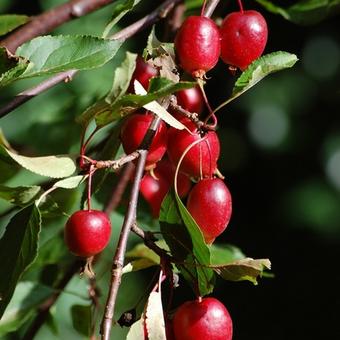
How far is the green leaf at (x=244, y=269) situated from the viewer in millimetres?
907

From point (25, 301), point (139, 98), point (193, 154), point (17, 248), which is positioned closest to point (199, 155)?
point (193, 154)

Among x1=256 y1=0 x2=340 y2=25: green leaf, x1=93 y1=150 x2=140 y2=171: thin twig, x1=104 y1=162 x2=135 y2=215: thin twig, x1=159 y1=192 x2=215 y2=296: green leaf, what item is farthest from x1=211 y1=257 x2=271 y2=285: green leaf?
x1=256 y1=0 x2=340 y2=25: green leaf

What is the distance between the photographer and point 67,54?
97cm

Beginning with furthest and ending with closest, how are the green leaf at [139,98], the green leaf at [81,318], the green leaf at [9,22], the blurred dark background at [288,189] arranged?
the blurred dark background at [288,189], the green leaf at [81,318], the green leaf at [9,22], the green leaf at [139,98]

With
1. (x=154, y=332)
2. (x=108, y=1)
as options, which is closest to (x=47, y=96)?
(x=108, y=1)

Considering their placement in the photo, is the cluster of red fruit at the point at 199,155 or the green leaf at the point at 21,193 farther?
the green leaf at the point at 21,193

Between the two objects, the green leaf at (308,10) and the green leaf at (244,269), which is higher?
the green leaf at (244,269)

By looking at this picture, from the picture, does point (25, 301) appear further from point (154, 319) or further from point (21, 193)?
point (154, 319)

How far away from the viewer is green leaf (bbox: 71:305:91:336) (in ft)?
4.40

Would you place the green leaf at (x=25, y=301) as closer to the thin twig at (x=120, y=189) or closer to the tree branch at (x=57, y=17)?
the thin twig at (x=120, y=189)

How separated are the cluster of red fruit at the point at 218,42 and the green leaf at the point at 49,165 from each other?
16 centimetres

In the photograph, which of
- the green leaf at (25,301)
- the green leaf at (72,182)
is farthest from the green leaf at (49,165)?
the green leaf at (25,301)

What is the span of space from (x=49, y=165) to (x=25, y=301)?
1.34 feet

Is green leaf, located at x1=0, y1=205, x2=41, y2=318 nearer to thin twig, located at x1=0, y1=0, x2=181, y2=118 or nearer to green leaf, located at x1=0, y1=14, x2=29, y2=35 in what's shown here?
thin twig, located at x1=0, y1=0, x2=181, y2=118
